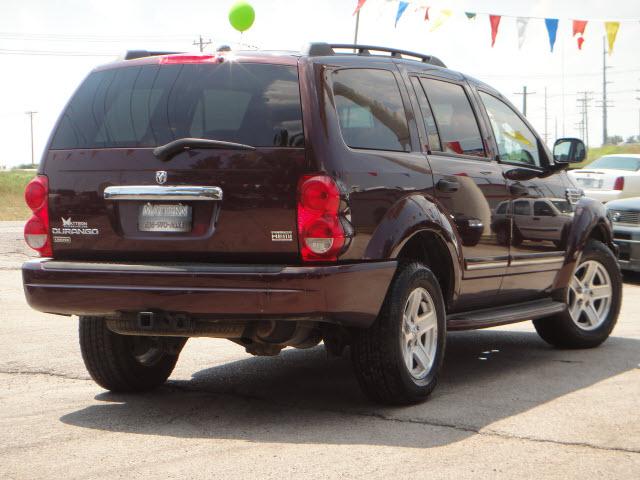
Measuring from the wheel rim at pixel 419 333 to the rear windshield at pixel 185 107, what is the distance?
1.22m

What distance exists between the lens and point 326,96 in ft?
18.5

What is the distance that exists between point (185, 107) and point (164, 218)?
23.5 inches

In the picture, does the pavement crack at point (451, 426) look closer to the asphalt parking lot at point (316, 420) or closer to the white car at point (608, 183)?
the asphalt parking lot at point (316, 420)

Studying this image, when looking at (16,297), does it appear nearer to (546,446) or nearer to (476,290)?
(476,290)

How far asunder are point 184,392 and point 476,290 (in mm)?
1901

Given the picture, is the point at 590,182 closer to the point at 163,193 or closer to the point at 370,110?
the point at 370,110

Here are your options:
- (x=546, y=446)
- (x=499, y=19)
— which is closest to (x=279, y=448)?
(x=546, y=446)

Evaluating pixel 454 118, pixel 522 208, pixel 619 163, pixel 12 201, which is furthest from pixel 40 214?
pixel 12 201

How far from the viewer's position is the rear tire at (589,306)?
8188 mm

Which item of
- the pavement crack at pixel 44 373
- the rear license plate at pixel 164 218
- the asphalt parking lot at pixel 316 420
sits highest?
the rear license plate at pixel 164 218

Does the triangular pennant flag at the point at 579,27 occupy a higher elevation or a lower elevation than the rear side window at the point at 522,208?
higher

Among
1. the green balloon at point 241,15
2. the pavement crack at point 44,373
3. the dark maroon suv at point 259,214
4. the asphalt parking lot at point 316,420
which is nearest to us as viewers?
the asphalt parking lot at point 316,420

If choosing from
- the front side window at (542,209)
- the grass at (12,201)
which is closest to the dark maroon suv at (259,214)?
the front side window at (542,209)

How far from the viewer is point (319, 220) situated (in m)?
5.32
